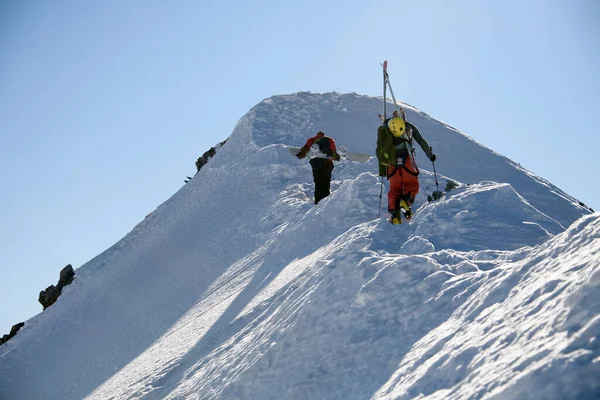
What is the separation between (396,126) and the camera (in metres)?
11.0

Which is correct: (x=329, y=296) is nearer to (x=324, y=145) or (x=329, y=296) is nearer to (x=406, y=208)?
(x=406, y=208)

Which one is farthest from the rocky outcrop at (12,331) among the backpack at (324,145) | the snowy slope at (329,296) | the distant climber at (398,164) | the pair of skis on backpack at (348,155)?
the distant climber at (398,164)

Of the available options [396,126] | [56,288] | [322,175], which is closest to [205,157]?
[56,288]

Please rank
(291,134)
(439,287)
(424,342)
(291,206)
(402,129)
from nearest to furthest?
(424,342) < (439,287) < (402,129) < (291,206) < (291,134)

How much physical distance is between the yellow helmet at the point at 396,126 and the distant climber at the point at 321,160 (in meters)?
4.59

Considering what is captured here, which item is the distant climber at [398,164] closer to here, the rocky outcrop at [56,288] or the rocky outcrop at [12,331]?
the rocky outcrop at [56,288]

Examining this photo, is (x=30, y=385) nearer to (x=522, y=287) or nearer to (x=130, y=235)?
(x=130, y=235)

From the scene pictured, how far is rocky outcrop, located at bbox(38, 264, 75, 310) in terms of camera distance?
2055 cm

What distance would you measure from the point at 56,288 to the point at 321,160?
1159 cm

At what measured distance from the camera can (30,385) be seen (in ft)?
43.5

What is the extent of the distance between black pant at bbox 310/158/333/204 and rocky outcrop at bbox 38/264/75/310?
31.9 feet

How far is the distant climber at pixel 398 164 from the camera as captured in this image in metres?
10.8

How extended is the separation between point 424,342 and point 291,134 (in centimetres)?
1722

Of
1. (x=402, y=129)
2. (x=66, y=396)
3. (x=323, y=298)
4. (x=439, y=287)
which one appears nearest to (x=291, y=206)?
(x=402, y=129)
